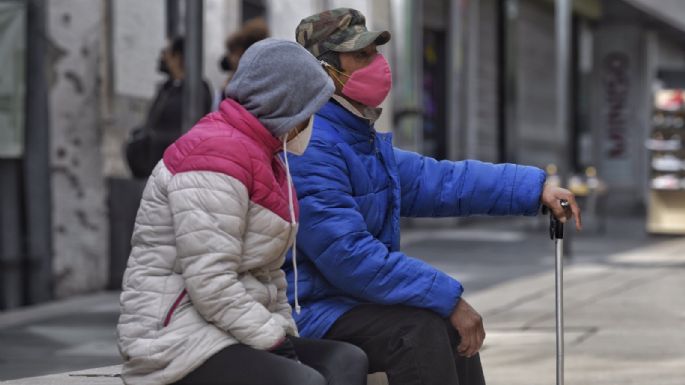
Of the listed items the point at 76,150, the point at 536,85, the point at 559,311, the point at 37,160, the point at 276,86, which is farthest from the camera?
the point at 536,85

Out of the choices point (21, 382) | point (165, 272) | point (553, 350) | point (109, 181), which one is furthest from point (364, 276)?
point (109, 181)

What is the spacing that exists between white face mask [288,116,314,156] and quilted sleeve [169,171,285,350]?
0.32 meters

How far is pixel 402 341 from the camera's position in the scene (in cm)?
410

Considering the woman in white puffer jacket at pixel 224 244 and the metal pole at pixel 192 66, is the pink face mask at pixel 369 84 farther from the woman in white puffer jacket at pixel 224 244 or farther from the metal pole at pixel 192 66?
the metal pole at pixel 192 66

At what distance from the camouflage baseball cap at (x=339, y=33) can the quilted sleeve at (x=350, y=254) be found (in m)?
0.31

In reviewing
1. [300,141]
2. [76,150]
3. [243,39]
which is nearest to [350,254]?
[300,141]

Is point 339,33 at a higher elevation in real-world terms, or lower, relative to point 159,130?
higher

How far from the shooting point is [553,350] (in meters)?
8.12

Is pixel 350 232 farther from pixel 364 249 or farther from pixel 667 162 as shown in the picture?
pixel 667 162

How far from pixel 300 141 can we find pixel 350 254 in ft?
1.26

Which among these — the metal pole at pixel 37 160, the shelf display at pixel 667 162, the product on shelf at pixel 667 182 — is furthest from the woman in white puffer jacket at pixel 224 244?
the product on shelf at pixel 667 182

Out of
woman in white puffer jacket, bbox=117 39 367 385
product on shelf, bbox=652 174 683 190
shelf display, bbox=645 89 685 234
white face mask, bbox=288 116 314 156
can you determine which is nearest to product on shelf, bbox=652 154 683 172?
shelf display, bbox=645 89 685 234

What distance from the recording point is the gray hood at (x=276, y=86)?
3.65 metres

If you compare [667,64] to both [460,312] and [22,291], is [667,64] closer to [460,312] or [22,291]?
[22,291]
